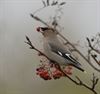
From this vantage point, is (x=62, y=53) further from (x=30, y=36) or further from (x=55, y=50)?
(x=30, y=36)

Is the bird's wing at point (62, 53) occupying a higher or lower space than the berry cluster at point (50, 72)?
higher

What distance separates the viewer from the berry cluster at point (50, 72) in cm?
183

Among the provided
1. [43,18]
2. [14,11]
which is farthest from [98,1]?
[14,11]

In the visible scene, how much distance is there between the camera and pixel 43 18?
1.84 meters

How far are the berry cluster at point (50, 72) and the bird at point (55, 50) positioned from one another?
0.03m

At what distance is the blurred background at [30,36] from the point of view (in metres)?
1.83

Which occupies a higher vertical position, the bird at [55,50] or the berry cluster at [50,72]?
the bird at [55,50]

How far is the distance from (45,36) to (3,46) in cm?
18

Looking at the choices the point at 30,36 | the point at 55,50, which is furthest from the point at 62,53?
the point at 30,36

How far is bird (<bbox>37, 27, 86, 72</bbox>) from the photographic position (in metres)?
1.81

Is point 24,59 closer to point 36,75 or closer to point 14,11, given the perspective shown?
point 36,75

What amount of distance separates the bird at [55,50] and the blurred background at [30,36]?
1.2 inches

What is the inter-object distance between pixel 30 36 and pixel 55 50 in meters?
0.12

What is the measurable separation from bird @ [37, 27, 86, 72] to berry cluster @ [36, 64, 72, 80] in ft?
0.11
